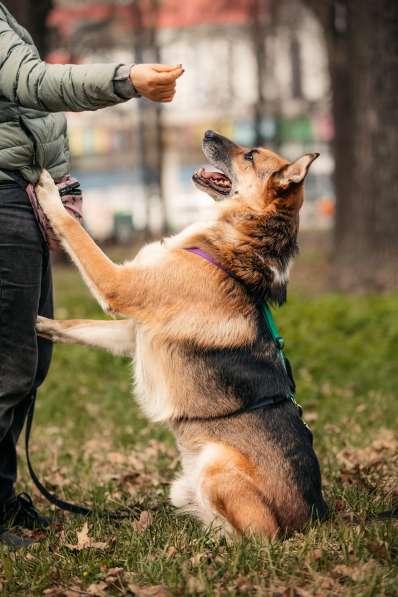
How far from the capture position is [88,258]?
4.38m

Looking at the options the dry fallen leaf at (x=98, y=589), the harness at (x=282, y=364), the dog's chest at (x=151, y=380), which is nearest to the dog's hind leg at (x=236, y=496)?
the harness at (x=282, y=364)

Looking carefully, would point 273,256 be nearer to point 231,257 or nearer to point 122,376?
point 231,257

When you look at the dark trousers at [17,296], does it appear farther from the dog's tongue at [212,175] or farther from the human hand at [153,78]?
the dog's tongue at [212,175]

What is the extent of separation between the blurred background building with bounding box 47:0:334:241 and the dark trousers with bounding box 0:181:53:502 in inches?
39.1

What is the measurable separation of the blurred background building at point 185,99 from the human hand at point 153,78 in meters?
1.07

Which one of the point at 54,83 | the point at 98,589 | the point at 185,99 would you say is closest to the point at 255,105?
the point at 185,99

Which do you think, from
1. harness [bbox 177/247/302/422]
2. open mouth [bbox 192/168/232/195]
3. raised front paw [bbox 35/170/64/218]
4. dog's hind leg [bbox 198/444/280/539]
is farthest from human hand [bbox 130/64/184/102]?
dog's hind leg [bbox 198/444/280/539]

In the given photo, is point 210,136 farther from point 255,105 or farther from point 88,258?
point 255,105

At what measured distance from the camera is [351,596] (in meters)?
3.46

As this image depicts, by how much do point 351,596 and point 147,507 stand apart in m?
1.80

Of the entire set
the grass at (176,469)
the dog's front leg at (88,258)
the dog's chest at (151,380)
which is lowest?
the grass at (176,469)

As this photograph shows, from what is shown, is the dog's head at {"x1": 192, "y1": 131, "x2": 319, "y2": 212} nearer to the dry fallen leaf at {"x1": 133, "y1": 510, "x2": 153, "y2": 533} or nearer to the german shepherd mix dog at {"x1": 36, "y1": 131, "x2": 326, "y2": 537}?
the german shepherd mix dog at {"x1": 36, "y1": 131, "x2": 326, "y2": 537}

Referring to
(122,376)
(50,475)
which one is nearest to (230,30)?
(122,376)

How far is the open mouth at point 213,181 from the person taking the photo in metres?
4.86
